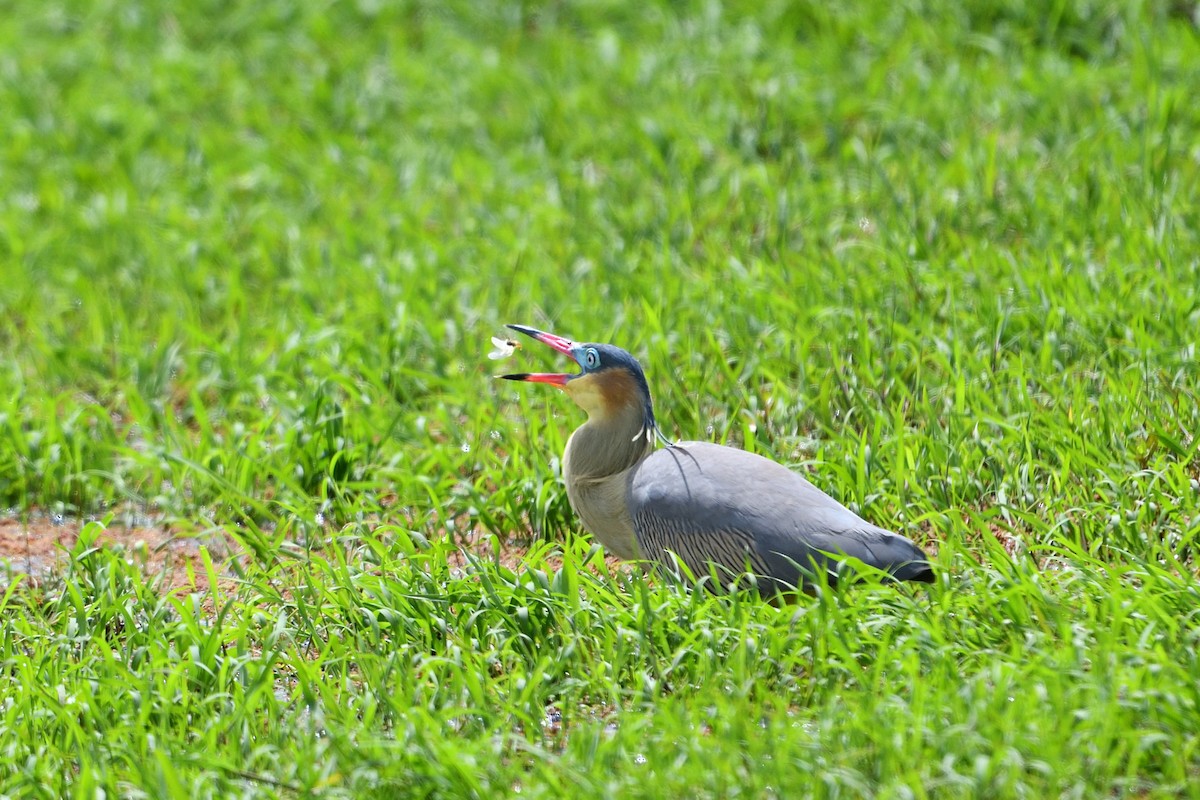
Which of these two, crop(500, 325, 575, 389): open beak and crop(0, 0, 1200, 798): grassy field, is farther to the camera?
crop(500, 325, 575, 389): open beak

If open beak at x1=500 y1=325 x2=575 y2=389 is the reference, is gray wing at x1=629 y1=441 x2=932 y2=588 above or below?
below

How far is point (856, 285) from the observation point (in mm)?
5672

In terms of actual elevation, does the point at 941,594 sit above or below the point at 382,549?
above

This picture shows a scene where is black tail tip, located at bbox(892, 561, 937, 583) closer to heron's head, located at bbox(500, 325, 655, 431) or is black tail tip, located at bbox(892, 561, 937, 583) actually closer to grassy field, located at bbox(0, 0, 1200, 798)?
grassy field, located at bbox(0, 0, 1200, 798)

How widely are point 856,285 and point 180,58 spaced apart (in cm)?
500

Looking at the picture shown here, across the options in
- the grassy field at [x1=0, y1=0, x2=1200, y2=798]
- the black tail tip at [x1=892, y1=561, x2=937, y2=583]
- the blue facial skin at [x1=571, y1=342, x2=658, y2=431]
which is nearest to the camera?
the grassy field at [x1=0, y1=0, x2=1200, y2=798]

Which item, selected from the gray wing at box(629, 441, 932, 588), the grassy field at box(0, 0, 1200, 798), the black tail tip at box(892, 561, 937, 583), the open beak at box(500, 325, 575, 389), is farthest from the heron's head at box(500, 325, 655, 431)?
the black tail tip at box(892, 561, 937, 583)

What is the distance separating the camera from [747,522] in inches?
153

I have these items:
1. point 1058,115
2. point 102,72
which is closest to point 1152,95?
point 1058,115

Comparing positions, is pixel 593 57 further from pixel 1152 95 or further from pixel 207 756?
pixel 207 756

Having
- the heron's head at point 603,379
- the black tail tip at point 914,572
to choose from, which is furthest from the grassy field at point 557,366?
the heron's head at point 603,379

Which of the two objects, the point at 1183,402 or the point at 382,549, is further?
the point at 1183,402

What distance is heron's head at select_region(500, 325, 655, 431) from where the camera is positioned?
4195 mm

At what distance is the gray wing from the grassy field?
116mm
